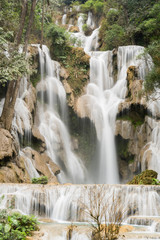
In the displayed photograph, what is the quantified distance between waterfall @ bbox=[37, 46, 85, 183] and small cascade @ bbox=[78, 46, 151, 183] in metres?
1.72

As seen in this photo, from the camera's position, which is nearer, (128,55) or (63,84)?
(63,84)

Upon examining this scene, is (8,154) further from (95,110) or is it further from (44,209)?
(95,110)

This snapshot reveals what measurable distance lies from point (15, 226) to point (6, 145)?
774cm

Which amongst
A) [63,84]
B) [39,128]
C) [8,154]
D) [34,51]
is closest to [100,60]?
[63,84]

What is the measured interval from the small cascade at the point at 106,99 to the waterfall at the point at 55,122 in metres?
1.72

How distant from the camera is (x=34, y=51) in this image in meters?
21.8

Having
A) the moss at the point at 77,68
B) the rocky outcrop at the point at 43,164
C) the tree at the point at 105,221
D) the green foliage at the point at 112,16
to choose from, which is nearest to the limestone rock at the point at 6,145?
the rocky outcrop at the point at 43,164

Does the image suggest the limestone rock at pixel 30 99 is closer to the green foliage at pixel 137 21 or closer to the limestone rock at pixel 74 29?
the green foliage at pixel 137 21

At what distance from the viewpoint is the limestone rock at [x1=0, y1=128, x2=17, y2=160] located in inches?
511

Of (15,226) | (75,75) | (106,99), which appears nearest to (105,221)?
(15,226)

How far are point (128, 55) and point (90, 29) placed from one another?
19717mm

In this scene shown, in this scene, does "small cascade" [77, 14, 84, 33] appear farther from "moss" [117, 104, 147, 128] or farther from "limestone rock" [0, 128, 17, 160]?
"limestone rock" [0, 128, 17, 160]

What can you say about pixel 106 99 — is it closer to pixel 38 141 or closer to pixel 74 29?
pixel 38 141

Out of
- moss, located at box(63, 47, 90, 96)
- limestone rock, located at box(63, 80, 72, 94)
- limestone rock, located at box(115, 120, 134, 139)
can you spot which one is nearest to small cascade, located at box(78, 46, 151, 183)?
limestone rock, located at box(115, 120, 134, 139)
